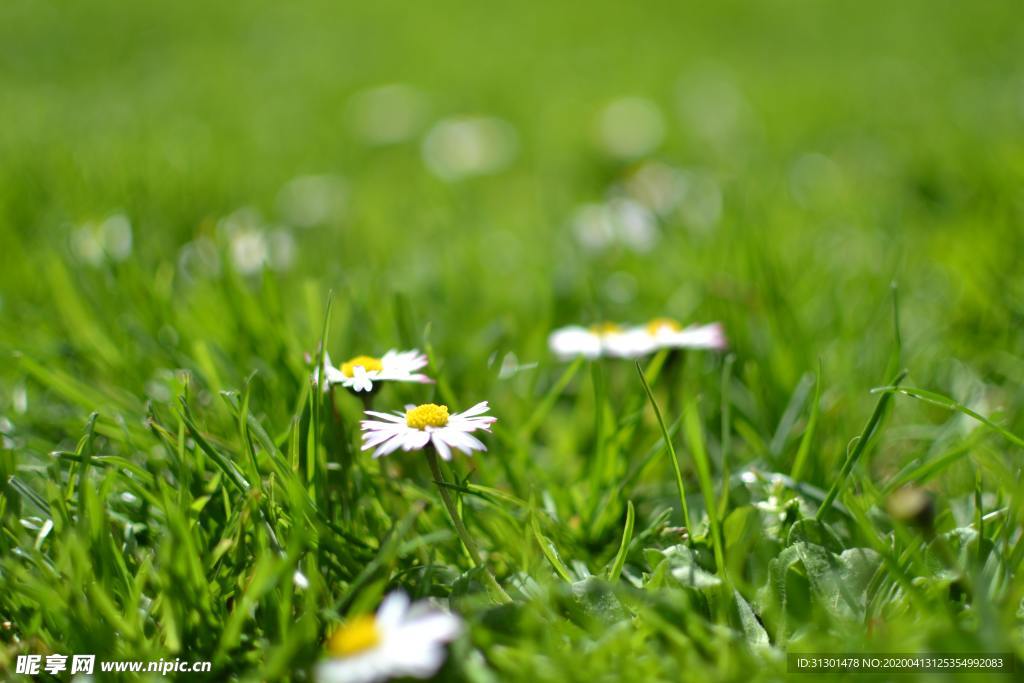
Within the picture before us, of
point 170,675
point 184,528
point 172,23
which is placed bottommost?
point 170,675

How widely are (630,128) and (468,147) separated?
0.58 m

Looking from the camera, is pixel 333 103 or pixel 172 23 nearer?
pixel 333 103

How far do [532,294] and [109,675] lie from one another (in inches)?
44.7

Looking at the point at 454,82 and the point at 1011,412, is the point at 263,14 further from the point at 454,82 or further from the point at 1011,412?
the point at 1011,412

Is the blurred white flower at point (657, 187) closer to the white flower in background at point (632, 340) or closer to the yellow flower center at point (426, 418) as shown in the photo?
the white flower in background at point (632, 340)

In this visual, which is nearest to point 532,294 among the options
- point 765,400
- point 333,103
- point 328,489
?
point 765,400

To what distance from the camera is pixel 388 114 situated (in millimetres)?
3537

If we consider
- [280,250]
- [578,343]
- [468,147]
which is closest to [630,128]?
[468,147]

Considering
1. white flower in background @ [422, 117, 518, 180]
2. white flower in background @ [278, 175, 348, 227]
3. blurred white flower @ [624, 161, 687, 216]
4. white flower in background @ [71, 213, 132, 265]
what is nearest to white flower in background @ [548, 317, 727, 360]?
white flower in background @ [71, 213, 132, 265]

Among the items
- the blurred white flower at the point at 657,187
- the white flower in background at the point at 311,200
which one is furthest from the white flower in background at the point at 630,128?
the white flower in background at the point at 311,200

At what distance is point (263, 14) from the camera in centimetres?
549

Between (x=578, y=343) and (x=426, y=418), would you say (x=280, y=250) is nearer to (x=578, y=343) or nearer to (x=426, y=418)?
(x=578, y=343)

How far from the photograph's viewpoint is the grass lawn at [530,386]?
0.88 m

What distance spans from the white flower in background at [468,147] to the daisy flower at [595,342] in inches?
64.7
